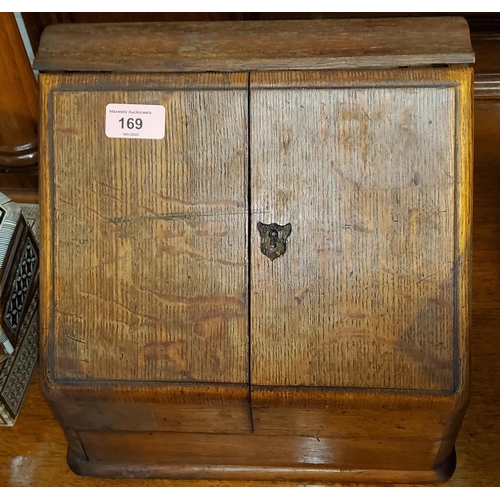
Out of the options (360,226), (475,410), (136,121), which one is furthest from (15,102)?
(475,410)

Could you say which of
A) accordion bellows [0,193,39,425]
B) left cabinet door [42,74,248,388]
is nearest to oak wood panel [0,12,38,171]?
accordion bellows [0,193,39,425]

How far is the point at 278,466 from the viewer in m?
1.49

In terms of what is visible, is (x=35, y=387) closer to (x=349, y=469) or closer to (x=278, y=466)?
(x=278, y=466)

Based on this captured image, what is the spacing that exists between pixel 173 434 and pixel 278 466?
287 millimetres

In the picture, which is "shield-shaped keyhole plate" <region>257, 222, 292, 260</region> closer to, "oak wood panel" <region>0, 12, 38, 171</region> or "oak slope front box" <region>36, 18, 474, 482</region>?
"oak slope front box" <region>36, 18, 474, 482</region>

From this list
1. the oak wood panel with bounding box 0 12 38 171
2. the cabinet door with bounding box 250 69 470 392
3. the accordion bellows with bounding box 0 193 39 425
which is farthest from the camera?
the oak wood panel with bounding box 0 12 38 171

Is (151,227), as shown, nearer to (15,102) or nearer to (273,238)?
(273,238)

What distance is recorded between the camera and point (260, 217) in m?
1.21

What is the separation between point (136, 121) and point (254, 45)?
0.28 meters

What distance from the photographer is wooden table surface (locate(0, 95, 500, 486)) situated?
1.52 meters

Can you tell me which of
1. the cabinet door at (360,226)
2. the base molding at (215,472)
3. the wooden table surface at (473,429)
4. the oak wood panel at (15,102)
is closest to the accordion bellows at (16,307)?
the wooden table surface at (473,429)

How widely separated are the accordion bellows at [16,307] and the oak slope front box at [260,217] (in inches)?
11.4

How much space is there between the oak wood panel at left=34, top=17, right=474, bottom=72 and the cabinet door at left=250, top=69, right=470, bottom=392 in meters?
0.04
